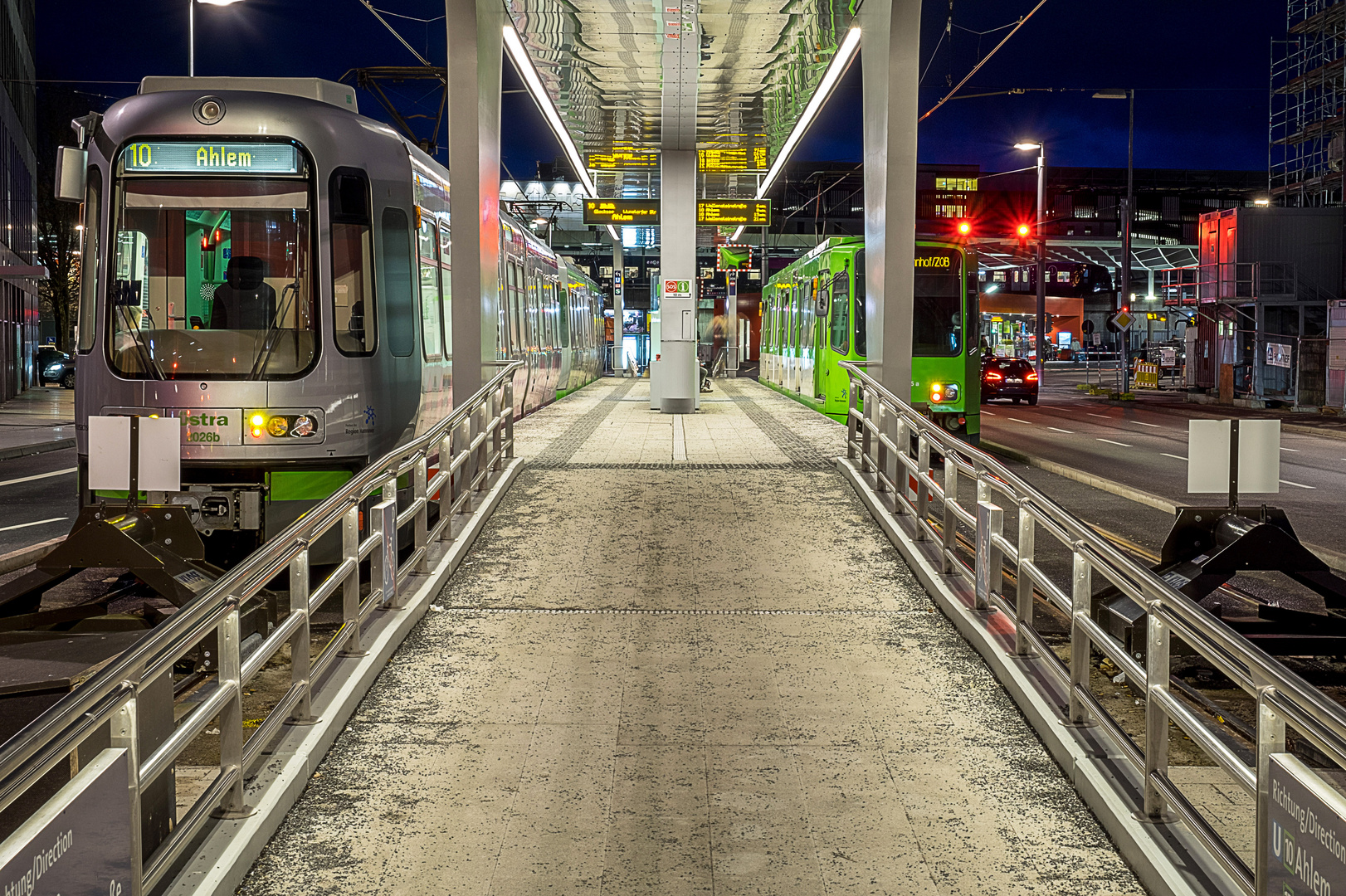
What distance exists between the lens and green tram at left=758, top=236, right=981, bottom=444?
61.9ft

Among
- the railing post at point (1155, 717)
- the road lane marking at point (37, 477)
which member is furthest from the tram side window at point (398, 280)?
the road lane marking at point (37, 477)

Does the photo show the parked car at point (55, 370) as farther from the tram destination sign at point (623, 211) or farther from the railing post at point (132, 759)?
the railing post at point (132, 759)

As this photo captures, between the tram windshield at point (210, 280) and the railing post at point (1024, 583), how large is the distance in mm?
5452

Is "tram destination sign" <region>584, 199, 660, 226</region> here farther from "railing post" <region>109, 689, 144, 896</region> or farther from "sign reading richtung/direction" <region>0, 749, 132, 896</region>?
"sign reading richtung/direction" <region>0, 749, 132, 896</region>

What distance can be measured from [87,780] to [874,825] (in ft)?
8.89

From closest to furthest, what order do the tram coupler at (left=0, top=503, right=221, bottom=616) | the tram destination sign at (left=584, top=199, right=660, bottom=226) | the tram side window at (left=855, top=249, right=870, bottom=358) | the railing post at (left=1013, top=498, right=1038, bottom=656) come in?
the railing post at (left=1013, top=498, right=1038, bottom=656) → the tram coupler at (left=0, top=503, right=221, bottom=616) → the tram side window at (left=855, top=249, right=870, bottom=358) → the tram destination sign at (left=584, top=199, right=660, bottom=226)

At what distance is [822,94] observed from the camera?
56.4 feet

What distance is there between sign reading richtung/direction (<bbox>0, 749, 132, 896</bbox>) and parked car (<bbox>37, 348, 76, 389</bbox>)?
49.1 meters

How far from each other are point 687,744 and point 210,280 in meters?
5.63

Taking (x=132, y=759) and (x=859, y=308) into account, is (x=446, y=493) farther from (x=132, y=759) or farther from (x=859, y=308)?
(x=859, y=308)

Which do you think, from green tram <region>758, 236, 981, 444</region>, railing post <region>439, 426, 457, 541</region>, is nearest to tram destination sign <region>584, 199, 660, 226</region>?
green tram <region>758, 236, 981, 444</region>

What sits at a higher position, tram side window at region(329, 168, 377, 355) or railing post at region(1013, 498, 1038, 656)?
tram side window at region(329, 168, 377, 355)

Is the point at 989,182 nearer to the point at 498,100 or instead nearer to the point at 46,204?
the point at 46,204

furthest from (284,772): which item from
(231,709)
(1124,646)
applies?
(1124,646)
